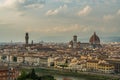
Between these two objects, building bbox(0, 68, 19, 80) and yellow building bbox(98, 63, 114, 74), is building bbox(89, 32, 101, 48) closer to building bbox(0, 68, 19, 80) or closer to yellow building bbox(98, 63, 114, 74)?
yellow building bbox(98, 63, 114, 74)

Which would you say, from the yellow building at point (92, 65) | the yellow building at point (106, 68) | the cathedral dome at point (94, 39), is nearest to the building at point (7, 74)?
the yellow building at point (106, 68)

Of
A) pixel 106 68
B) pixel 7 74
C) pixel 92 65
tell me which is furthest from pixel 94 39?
pixel 7 74

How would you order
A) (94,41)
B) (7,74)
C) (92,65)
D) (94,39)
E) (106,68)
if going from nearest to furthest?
1. (7,74)
2. (106,68)
3. (92,65)
4. (94,39)
5. (94,41)

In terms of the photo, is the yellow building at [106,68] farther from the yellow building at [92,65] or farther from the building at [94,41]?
the building at [94,41]

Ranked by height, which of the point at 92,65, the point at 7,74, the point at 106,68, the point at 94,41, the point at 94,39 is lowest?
the point at 7,74

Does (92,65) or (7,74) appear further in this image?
(92,65)

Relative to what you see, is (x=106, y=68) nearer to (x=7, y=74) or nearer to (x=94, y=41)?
(x=7, y=74)

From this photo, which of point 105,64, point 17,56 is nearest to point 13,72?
point 105,64

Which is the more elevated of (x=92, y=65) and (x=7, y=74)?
(x=92, y=65)

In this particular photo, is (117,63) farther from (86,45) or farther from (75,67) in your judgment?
(86,45)

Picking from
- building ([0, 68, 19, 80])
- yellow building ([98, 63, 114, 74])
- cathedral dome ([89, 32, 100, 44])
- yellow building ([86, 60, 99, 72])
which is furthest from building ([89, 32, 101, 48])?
building ([0, 68, 19, 80])

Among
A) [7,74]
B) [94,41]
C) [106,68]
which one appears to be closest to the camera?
[7,74]
